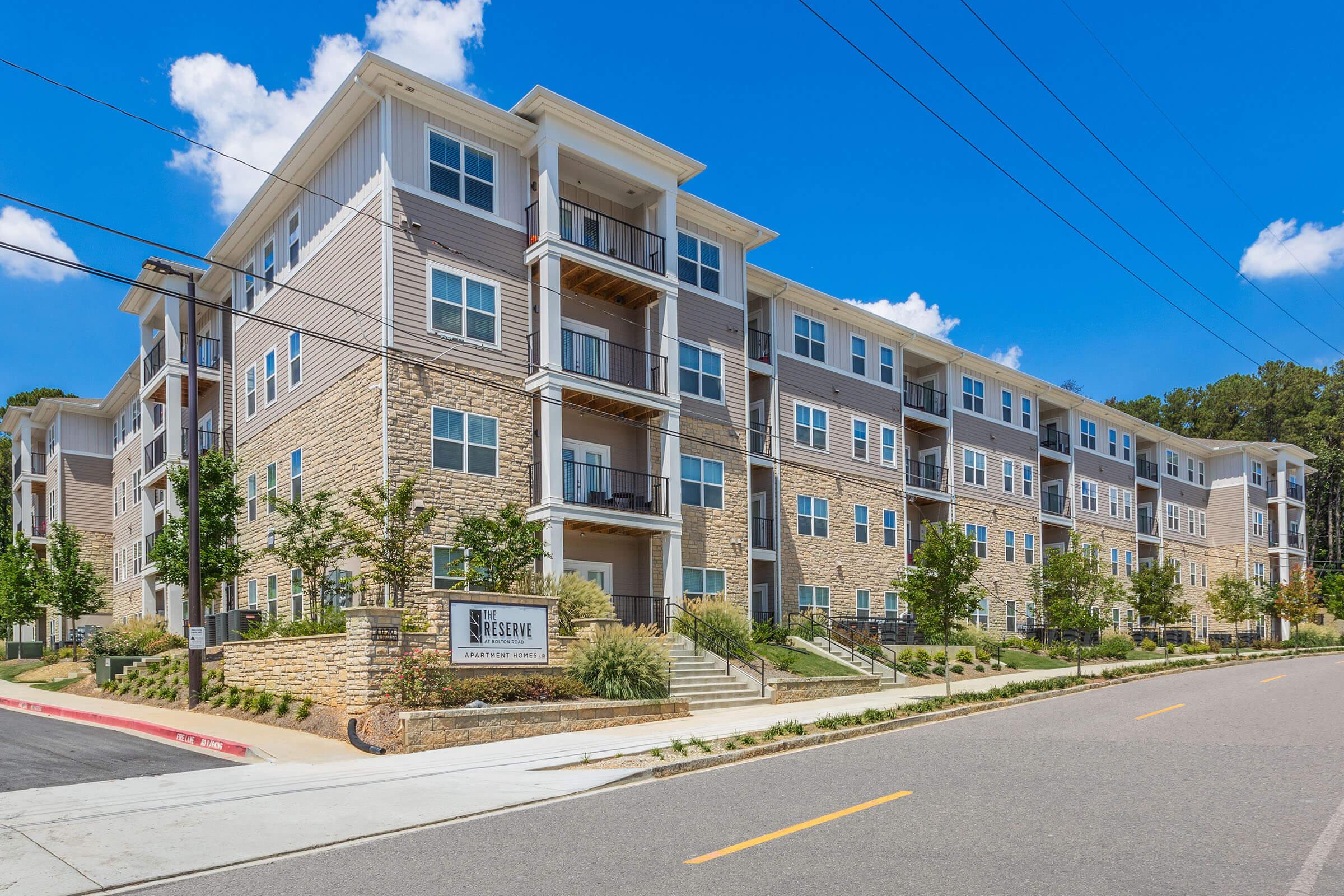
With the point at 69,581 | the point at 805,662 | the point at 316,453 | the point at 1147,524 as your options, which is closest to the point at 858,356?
the point at 805,662

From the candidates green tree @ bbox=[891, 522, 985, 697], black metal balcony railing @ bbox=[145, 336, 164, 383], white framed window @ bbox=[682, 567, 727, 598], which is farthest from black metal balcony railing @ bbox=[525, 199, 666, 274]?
black metal balcony railing @ bbox=[145, 336, 164, 383]

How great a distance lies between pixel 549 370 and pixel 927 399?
20.7m

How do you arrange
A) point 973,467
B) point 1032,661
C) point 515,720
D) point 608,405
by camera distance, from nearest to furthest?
point 515,720 < point 608,405 < point 1032,661 < point 973,467

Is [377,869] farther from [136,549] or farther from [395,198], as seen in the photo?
[136,549]

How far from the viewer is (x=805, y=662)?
985 inches

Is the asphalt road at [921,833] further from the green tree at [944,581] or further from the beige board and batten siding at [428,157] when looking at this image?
the beige board and batten siding at [428,157]

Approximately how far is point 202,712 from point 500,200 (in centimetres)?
1290

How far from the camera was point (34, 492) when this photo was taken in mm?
48531

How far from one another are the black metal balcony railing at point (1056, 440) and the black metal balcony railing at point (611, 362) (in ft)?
84.9

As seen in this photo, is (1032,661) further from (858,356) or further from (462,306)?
(462,306)

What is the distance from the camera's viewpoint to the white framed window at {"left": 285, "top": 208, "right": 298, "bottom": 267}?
86.1 ft

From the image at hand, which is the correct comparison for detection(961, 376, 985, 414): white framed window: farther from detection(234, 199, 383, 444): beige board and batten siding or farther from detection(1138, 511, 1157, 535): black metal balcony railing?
detection(234, 199, 383, 444): beige board and batten siding

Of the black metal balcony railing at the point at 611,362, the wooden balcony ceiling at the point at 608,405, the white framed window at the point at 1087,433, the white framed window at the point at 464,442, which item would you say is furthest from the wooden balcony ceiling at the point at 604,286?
the white framed window at the point at 1087,433

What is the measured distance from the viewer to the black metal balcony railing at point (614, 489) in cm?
2519
